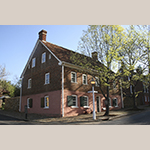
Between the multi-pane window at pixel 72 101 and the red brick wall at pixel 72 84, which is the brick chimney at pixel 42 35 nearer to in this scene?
the red brick wall at pixel 72 84

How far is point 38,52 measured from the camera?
861 inches

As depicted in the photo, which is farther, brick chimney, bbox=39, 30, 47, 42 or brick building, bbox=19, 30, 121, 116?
brick chimney, bbox=39, 30, 47, 42

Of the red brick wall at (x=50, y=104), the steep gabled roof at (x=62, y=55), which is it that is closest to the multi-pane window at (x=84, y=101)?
the red brick wall at (x=50, y=104)

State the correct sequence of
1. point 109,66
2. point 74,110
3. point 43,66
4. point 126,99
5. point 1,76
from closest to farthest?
point 109,66 < point 74,110 < point 43,66 < point 126,99 < point 1,76

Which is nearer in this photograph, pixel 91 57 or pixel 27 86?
pixel 91 57

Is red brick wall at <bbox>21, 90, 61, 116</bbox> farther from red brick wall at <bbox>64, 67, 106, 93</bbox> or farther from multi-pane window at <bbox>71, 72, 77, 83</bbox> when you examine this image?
multi-pane window at <bbox>71, 72, 77, 83</bbox>

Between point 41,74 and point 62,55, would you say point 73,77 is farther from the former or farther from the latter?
point 41,74

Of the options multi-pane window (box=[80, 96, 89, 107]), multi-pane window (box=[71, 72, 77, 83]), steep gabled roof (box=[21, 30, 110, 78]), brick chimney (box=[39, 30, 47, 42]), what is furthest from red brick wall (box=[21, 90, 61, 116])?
brick chimney (box=[39, 30, 47, 42])

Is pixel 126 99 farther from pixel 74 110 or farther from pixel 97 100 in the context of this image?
pixel 74 110

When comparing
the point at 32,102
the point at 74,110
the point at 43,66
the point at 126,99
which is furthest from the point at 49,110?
the point at 126,99

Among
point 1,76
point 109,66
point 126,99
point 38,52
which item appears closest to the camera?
point 109,66

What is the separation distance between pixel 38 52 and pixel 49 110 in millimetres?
9317

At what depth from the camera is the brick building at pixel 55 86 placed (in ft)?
54.3

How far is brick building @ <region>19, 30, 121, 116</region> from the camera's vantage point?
1655 cm
